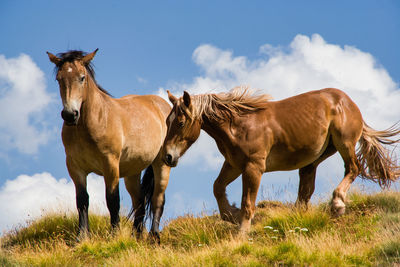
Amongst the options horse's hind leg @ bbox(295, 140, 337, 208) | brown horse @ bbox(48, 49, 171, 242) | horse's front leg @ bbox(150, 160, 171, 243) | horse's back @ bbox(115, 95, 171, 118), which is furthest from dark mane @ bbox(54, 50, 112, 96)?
horse's hind leg @ bbox(295, 140, 337, 208)

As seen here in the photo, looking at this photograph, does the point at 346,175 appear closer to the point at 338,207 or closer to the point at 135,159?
the point at 338,207

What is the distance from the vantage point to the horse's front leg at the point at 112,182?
7.52 meters

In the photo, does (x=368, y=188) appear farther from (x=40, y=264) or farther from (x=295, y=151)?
(x=40, y=264)

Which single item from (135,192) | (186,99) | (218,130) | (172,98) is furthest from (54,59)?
(135,192)

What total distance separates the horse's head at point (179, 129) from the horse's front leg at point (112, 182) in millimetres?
1067

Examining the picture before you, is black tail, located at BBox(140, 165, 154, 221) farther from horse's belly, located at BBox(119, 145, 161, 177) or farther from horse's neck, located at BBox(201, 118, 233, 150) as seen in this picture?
horse's neck, located at BBox(201, 118, 233, 150)

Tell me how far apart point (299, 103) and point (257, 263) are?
2990 millimetres

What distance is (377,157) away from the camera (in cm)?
852

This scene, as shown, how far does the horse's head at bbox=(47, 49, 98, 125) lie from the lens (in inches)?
277

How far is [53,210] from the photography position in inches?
380

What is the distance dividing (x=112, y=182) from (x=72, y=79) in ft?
5.70

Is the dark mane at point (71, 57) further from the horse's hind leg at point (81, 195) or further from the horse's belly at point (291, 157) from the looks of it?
the horse's belly at point (291, 157)

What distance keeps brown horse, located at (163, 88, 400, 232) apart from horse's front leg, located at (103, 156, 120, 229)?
1.05m

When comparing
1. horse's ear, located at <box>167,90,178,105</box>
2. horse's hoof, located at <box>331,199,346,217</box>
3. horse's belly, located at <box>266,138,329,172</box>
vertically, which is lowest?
horse's hoof, located at <box>331,199,346,217</box>
